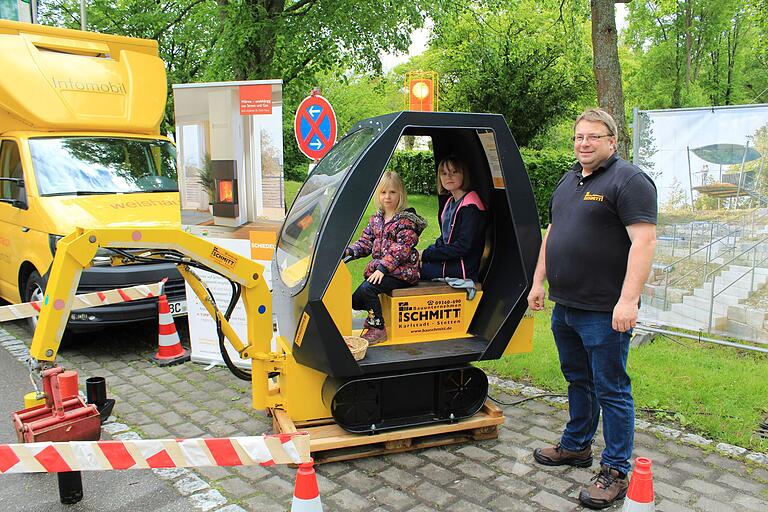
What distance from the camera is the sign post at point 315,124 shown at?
6.51m

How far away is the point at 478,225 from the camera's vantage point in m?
4.17

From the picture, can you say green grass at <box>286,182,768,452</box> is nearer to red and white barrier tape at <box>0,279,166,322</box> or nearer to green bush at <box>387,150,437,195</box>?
red and white barrier tape at <box>0,279,166,322</box>

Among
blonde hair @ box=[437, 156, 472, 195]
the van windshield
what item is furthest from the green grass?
the van windshield

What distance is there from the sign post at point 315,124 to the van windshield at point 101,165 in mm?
1720

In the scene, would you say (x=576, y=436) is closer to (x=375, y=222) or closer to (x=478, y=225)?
(x=478, y=225)

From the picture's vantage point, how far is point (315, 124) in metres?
6.54

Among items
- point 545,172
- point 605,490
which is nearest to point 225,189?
point 605,490

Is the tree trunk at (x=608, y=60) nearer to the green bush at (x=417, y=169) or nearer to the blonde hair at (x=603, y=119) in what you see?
the blonde hair at (x=603, y=119)

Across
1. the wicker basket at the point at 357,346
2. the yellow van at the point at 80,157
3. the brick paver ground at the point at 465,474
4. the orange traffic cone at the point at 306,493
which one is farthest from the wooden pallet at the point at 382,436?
the yellow van at the point at 80,157

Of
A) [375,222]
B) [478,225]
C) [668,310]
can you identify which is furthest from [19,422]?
[668,310]

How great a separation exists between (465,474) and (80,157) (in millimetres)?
5355

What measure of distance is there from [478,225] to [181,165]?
3285mm

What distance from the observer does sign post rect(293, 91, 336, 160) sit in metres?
6.51

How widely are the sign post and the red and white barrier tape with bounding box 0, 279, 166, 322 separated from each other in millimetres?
2109
